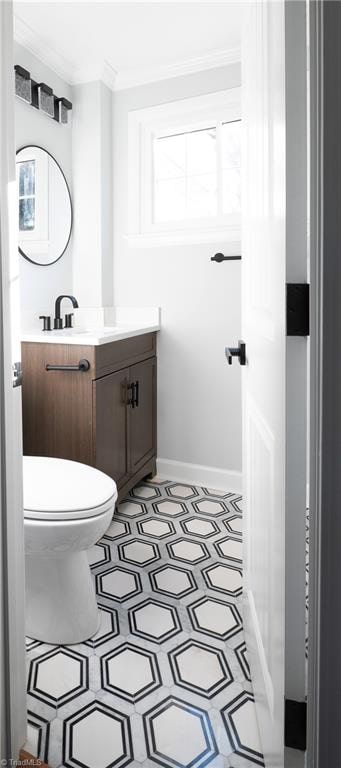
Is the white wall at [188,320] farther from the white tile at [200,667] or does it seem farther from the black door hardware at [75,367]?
the white tile at [200,667]

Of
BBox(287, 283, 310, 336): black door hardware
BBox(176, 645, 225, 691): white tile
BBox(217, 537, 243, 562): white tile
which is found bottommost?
BBox(176, 645, 225, 691): white tile

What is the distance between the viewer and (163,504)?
2.56 metres

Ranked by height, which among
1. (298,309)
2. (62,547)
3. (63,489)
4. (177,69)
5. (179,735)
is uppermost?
(177,69)

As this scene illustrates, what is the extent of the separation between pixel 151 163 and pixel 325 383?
2.57 m

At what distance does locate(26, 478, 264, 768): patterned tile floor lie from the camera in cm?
112

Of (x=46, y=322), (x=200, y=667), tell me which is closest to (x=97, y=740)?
(x=200, y=667)

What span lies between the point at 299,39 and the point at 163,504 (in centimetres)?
220

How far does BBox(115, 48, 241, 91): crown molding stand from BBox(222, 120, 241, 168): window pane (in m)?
0.30

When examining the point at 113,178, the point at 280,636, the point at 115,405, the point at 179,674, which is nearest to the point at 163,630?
the point at 179,674

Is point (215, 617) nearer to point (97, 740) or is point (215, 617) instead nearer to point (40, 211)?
point (97, 740)

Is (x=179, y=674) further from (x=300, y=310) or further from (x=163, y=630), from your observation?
(x=300, y=310)

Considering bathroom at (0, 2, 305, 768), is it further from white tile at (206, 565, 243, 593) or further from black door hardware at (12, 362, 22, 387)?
black door hardware at (12, 362, 22, 387)

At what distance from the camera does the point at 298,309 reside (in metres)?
0.71

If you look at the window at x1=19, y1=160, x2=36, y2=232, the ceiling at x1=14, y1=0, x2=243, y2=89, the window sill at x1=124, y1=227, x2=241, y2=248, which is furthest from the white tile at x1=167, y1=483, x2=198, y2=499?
the ceiling at x1=14, y1=0, x2=243, y2=89
